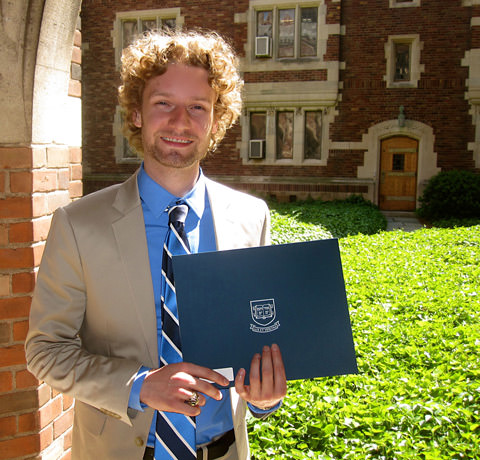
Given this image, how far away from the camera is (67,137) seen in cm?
236

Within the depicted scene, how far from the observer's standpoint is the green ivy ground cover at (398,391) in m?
2.53

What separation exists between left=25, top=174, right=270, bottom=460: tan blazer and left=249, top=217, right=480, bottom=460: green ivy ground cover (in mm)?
1011

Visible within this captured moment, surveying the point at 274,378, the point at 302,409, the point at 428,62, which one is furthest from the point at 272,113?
the point at 274,378

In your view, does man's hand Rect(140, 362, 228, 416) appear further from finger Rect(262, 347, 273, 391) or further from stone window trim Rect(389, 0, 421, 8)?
stone window trim Rect(389, 0, 421, 8)

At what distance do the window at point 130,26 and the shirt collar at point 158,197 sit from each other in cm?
1562

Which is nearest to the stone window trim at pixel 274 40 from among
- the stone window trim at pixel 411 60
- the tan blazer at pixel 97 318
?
the stone window trim at pixel 411 60

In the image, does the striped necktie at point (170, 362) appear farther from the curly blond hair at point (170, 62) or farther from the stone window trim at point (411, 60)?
the stone window trim at point (411, 60)

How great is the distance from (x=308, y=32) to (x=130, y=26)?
6132mm

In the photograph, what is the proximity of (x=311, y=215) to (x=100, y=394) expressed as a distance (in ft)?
36.4

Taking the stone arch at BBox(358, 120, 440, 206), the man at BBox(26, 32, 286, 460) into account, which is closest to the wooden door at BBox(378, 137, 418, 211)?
the stone arch at BBox(358, 120, 440, 206)

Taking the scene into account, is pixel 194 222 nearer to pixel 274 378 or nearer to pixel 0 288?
pixel 274 378

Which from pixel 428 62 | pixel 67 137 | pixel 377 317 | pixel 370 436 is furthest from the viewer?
pixel 428 62

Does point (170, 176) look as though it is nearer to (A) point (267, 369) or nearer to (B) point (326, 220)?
(A) point (267, 369)

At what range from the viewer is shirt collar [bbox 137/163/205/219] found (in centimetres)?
183
